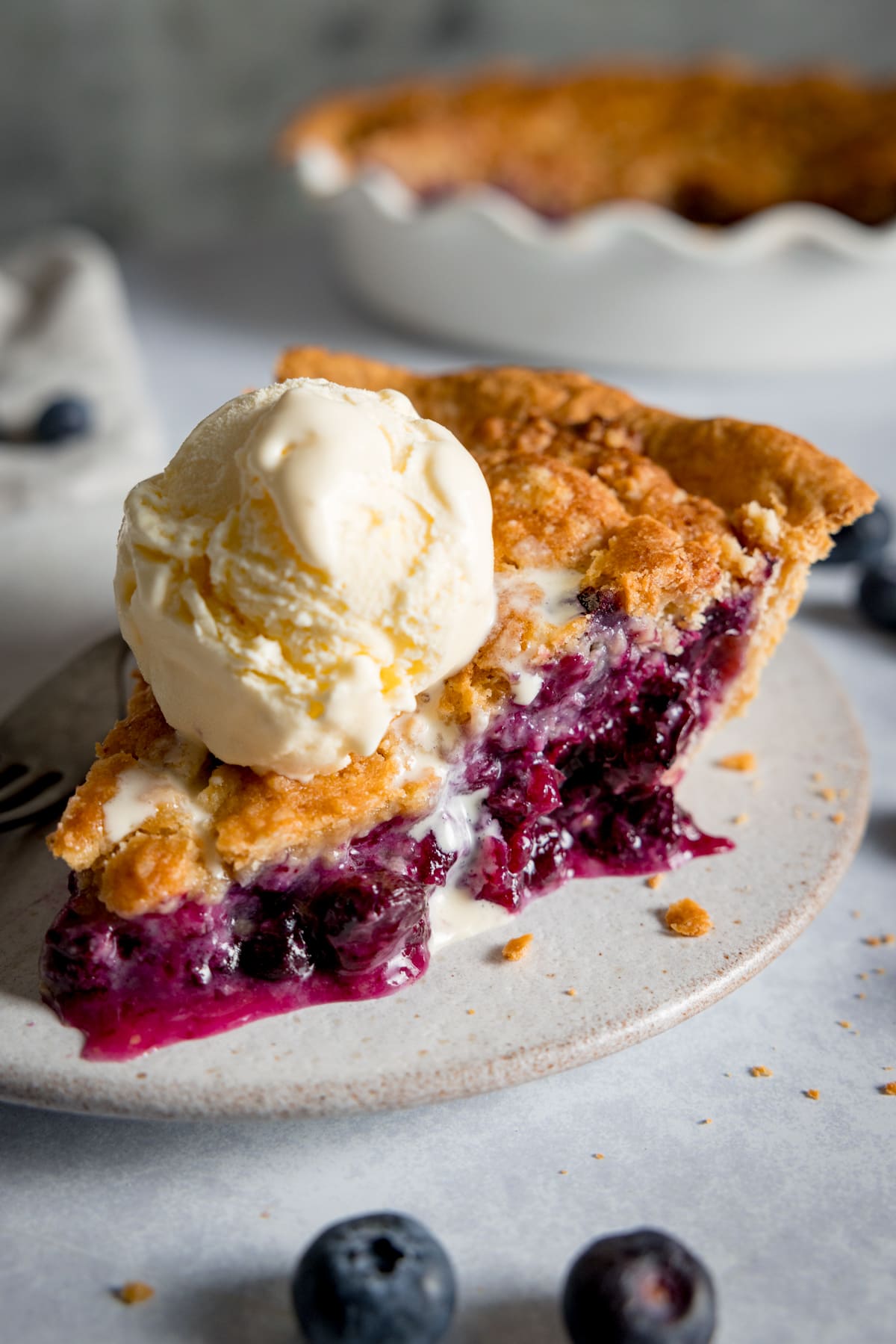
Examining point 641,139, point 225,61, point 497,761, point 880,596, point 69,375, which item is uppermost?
point 641,139

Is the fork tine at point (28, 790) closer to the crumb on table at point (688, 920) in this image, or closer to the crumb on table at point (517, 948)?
the crumb on table at point (517, 948)

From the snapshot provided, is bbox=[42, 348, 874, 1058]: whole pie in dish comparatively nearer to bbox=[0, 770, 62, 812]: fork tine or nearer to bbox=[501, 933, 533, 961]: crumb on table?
bbox=[501, 933, 533, 961]: crumb on table

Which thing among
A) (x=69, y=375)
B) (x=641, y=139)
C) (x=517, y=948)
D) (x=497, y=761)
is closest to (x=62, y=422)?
(x=69, y=375)

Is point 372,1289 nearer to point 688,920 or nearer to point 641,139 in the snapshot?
point 688,920

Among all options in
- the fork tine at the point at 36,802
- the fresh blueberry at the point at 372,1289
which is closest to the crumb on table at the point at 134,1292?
the fresh blueberry at the point at 372,1289

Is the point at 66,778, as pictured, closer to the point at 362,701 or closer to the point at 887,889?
the point at 362,701

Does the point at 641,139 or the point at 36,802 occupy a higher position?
the point at 641,139

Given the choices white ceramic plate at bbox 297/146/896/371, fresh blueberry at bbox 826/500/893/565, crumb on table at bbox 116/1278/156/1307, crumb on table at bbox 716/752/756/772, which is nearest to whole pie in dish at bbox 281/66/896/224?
white ceramic plate at bbox 297/146/896/371
